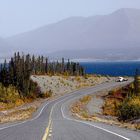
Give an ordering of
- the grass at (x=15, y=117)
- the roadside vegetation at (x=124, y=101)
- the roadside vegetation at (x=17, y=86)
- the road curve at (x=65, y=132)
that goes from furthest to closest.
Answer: the roadside vegetation at (x=17, y=86) → the roadside vegetation at (x=124, y=101) → the grass at (x=15, y=117) → the road curve at (x=65, y=132)

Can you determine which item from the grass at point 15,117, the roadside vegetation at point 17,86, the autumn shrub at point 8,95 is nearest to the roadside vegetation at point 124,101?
the grass at point 15,117

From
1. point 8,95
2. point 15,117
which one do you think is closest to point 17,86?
point 8,95

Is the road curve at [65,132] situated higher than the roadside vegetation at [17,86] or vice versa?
the road curve at [65,132]

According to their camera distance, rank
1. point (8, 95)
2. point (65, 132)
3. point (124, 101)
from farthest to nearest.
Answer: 1. point (8, 95)
2. point (124, 101)
3. point (65, 132)

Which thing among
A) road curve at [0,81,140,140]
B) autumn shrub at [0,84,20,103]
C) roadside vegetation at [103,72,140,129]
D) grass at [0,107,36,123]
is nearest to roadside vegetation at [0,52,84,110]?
autumn shrub at [0,84,20,103]

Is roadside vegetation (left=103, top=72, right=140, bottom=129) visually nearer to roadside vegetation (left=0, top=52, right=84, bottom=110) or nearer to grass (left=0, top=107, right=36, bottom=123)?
grass (left=0, top=107, right=36, bottom=123)

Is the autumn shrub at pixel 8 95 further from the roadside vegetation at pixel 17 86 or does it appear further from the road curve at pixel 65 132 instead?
the road curve at pixel 65 132

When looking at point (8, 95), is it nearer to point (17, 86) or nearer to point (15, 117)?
point (17, 86)

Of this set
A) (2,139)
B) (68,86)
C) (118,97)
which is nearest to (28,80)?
(68,86)

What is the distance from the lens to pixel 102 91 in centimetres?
10906

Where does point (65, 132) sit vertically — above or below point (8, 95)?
above

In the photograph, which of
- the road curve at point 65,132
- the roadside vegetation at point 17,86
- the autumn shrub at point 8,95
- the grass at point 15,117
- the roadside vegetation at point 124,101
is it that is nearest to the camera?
the road curve at point 65,132

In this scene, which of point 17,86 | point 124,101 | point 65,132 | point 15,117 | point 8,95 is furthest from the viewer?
point 17,86

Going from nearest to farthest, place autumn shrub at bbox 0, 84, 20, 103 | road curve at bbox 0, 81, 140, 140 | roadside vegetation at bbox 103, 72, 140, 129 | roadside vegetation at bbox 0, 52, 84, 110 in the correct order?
road curve at bbox 0, 81, 140, 140 < roadside vegetation at bbox 103, 72, 140, 129 < autumn shrub at bbox 0, 84, 20, 103 < roadside vegetation at bbox 0, 52, 84, 110
